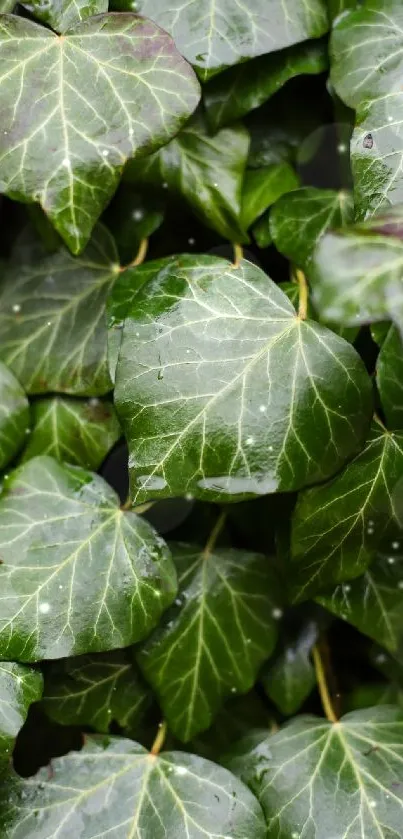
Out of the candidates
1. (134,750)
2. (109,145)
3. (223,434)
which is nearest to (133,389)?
(223,434)

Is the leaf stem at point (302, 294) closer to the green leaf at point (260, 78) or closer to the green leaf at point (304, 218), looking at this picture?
the green leaf at point (304, 218)

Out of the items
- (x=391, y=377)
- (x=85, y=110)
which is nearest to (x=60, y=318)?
(x=85, y=110)

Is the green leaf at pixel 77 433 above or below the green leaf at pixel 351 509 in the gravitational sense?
above

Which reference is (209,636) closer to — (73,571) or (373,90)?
(73,571)

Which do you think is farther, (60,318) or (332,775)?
(60,318)

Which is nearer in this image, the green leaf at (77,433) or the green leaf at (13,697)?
the green leaf at (13,697)

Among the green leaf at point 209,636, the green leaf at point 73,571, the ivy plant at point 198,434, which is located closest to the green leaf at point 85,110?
the ivy plant at point 198,434

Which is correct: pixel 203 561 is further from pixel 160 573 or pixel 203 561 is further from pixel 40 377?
pixel 40 377
